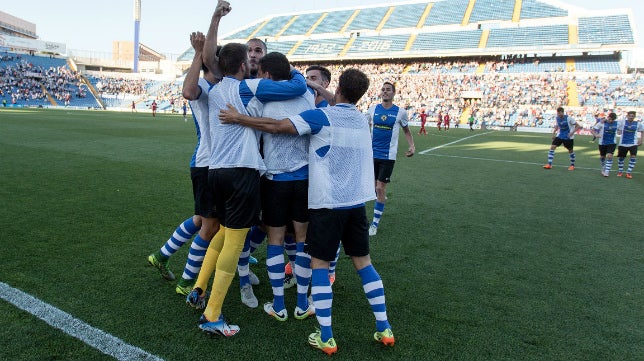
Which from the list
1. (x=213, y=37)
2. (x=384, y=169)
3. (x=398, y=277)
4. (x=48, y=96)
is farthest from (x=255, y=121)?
(x=48, y=96)

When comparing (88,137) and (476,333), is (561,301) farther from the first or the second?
(88,137)

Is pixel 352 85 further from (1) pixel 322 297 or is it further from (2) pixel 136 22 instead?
(2) pixel 136 22

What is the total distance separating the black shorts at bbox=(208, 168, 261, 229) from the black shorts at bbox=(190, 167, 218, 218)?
194 mm

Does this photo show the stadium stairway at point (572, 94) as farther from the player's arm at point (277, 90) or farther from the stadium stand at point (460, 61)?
the player's arm at point (277, 90)

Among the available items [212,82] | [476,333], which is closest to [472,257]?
[476,333]

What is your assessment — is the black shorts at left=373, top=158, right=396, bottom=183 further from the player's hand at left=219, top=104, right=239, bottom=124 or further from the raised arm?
the player's hand at left=219, top=104, right=239, bottom=124

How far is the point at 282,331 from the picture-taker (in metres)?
3.30

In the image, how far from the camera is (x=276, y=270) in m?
3.51

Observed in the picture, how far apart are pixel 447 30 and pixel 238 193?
2271 inches

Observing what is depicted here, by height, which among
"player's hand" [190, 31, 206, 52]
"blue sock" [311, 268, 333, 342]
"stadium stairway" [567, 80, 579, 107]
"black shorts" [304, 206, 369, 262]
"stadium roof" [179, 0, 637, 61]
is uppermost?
"stadium roof" [179, 0, 637, 61]

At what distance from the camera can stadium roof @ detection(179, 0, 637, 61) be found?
148 ft

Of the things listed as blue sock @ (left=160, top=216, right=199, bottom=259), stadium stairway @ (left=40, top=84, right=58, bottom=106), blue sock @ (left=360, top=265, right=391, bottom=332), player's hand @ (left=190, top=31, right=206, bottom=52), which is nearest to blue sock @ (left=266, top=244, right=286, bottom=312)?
blue sock @ (left=360, top=265, right=391, bottom=332)

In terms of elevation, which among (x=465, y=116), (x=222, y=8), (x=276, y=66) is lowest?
(x=276, y=66)

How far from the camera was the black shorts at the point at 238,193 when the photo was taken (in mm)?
3135
